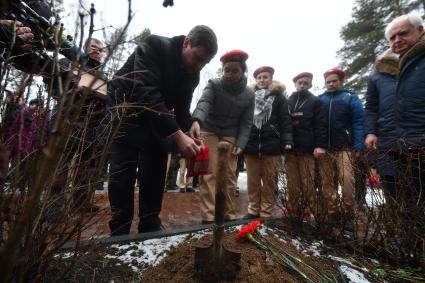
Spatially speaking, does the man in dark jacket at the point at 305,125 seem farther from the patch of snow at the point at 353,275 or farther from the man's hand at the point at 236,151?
the patch of snow at the point at 353,275

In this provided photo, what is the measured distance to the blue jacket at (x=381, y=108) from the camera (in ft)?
9.14

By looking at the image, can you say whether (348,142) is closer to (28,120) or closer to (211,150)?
(211,150)

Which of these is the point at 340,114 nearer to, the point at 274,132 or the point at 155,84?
the point at 274,132

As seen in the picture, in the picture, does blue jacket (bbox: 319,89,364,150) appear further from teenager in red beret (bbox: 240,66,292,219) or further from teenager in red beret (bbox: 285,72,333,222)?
teenager in red beret (bbox: 240,66,292,219)

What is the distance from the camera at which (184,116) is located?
2699mm

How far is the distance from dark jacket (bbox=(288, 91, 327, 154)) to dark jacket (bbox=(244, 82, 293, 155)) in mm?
292

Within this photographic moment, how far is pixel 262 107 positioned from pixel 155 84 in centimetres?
205

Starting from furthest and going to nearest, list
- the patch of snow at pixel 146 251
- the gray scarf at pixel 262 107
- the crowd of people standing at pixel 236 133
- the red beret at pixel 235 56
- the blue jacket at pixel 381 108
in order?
the gray scarf at pixel 262 107 → the red beret at pixel 235 56 → the blue jacket at pixel 381 108 → the crowd of people standing at pixel 236 133 → the patch of snow at pixel 146 251

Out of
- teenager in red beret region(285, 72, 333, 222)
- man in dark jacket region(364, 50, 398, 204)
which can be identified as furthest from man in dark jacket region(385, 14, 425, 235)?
teenager in red beret region(285, 72, 333, 222)

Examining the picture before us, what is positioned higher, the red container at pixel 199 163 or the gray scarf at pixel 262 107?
the gray scarf at pixel 262 107

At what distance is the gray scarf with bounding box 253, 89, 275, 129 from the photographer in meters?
A: 3.86

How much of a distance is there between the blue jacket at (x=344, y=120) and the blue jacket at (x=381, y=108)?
3.15 ft

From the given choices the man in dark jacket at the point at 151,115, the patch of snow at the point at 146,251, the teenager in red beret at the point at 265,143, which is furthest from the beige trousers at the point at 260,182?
the patch of snow at the point at 146,251

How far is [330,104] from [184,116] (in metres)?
2.50
